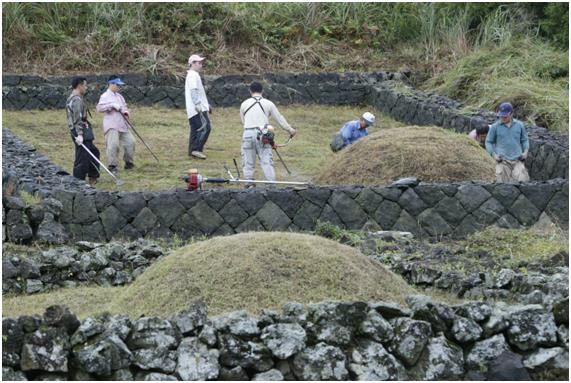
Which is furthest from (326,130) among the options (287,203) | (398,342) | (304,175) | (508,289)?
(398,342)

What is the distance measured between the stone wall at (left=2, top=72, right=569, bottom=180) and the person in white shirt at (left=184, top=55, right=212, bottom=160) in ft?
14.2

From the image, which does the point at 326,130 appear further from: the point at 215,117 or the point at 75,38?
the point at 75,38

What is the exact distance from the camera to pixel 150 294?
9.45 m

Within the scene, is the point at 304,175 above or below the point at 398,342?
below

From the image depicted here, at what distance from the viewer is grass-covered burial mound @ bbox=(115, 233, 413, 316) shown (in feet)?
30.0

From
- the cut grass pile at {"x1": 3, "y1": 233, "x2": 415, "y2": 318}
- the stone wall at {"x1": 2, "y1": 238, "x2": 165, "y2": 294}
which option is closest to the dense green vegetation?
the stone wall at {"x1": 2, "y1": 238, "x2": 165, "y2": 294}

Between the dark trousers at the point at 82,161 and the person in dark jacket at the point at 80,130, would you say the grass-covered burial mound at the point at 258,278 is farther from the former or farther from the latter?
the dark trousers at the point at 82,161

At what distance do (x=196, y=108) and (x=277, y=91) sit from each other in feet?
22.2

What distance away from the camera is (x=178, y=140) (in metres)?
22.4

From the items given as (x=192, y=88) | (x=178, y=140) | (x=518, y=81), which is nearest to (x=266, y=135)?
(x=192, y=88)

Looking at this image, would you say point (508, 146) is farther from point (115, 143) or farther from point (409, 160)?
point (115, 143)

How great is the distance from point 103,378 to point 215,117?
56.8 ft

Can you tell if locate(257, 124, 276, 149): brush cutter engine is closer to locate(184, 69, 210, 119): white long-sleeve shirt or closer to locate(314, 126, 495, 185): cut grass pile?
locate(314, 126, 495, 185): cut grass pile

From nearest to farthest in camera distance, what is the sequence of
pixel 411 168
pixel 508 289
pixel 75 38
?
pixel 508 289
pixel 411 168
pixel 75 38
